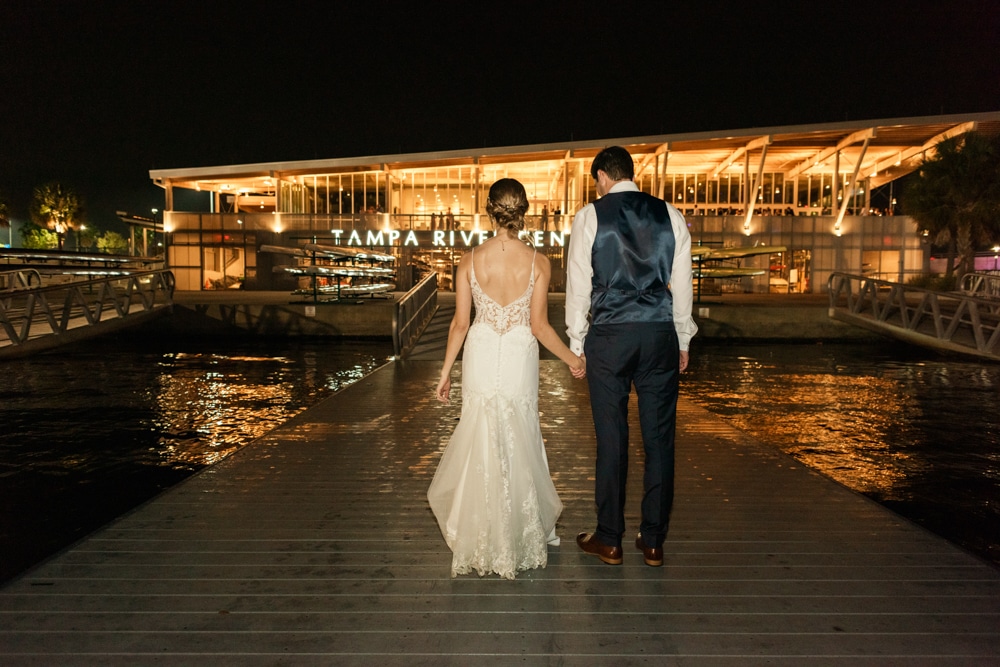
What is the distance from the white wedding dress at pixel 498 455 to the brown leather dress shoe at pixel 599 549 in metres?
0.18

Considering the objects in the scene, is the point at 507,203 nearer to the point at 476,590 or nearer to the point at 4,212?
the point at 476,590

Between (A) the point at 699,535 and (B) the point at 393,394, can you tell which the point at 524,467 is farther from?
(B) the point at 393,394

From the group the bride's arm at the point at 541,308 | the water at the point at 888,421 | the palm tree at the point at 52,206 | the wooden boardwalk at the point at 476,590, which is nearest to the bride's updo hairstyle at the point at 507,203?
the bride's arm at the point at 541,308

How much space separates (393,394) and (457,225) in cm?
2702

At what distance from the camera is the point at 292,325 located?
21.9 m

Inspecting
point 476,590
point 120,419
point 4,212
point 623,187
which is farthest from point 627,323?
point 4,212

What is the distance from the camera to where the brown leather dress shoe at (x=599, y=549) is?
3.56 m

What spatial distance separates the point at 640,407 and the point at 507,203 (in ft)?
3.84

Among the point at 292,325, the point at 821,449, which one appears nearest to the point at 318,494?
the point at 821,449

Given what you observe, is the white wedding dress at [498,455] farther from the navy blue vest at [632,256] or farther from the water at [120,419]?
the water at [120,419]

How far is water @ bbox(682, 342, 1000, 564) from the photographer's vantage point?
20.5 ft

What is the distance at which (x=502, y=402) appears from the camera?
368 centimetres

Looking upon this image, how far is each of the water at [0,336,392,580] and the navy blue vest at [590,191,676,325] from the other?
4.11 meters

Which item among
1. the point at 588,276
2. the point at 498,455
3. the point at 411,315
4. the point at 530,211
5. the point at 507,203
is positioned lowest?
the point at 498,455
